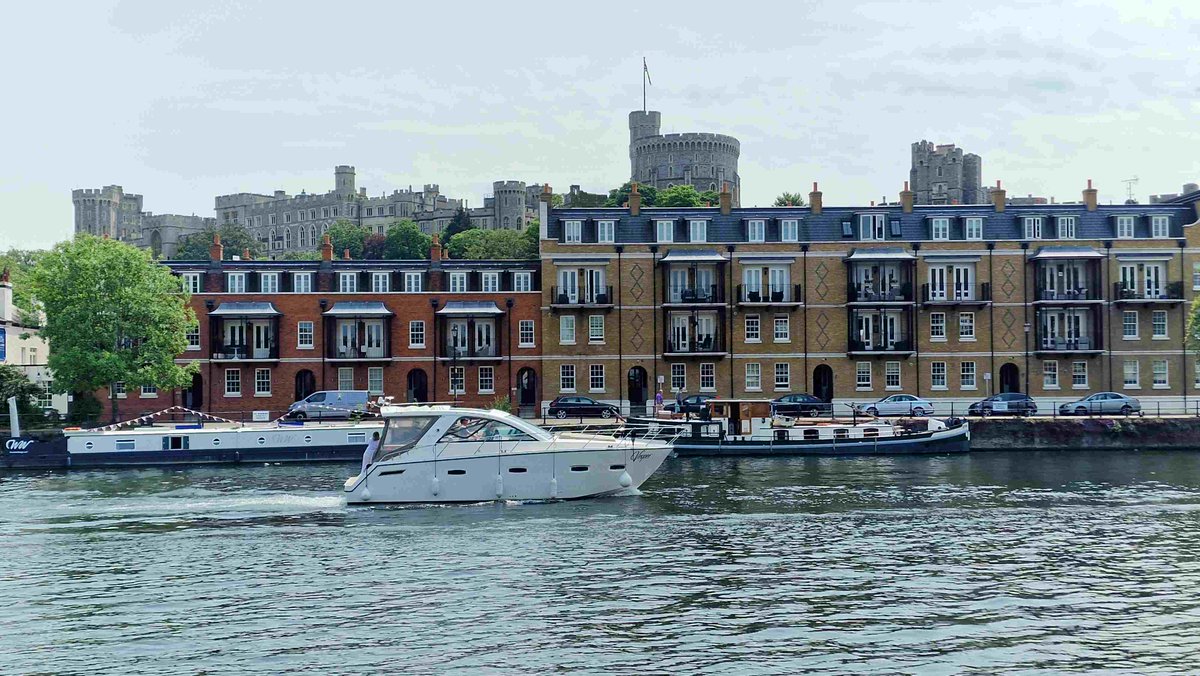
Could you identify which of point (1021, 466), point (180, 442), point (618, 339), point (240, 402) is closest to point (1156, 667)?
point (1021, 466)

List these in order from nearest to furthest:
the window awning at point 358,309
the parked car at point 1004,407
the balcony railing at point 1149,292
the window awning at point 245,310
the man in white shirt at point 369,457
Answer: the man in white shirt at point 369,457 → the parked car at point 1004,407 → the window awning at point 245,310 → the window awning at point 358,309 → the balcony railing at point 1149,292

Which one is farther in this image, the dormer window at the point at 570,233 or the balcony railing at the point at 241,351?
the dormer window at the point at 570,233

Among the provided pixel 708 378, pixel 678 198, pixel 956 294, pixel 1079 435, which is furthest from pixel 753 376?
pixel 678 198

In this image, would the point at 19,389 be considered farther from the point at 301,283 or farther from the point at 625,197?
the point at 625,197

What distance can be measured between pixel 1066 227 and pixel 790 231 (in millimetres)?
17106

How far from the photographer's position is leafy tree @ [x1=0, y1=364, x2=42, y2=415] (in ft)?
219

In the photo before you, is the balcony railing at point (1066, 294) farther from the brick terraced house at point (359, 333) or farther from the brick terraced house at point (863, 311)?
the brick terraced house at point (359, 333)

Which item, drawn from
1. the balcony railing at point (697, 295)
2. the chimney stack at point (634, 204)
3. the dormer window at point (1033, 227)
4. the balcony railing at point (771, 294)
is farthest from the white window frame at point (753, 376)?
the dormer window at point (1033, 227)

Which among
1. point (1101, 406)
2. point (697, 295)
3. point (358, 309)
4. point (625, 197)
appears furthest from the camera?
point (625, 197)

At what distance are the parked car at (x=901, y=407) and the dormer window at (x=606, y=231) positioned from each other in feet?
60.2

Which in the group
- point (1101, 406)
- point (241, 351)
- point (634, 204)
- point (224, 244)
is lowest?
point (1101, 406)

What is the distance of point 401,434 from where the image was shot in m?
41.3

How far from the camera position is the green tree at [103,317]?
63.2 m

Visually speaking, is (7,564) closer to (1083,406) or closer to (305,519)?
(305,519)
